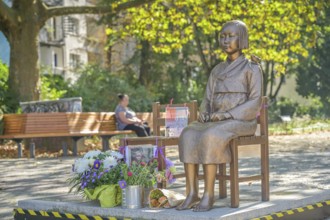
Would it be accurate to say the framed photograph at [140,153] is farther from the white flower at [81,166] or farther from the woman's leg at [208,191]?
the woman's leg at [208,191]

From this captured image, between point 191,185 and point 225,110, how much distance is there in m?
0.86

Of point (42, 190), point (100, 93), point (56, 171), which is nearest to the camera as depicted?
point (42, 190)

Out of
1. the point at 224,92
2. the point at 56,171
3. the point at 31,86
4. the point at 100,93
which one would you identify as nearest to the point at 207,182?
Answer: the point at 224,92

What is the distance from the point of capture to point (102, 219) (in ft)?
25.0

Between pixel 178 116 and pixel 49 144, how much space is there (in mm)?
11626

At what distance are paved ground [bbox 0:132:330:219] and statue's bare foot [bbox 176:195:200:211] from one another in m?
0.74

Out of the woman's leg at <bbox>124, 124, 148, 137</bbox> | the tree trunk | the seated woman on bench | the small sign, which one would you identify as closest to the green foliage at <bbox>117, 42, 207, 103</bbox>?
the tree trunk

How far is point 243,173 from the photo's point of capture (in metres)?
13.3

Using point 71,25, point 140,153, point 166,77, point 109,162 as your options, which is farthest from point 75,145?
point 71,25

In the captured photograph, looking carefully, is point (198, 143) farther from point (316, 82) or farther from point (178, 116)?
point (316, 82)

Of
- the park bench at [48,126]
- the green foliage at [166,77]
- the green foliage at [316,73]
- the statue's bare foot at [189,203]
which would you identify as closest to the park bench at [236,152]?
the statue's bare foot at [189,203]

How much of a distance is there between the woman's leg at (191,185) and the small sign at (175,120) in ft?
3.77

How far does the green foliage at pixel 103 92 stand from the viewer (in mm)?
30562

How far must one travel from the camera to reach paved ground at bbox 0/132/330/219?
959 cm
